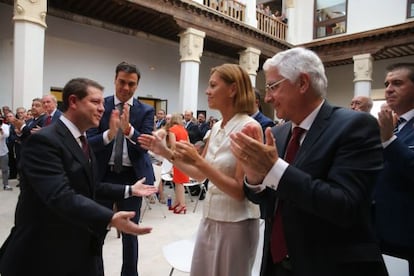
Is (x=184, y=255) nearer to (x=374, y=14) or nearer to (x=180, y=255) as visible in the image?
(x=180, y=255)

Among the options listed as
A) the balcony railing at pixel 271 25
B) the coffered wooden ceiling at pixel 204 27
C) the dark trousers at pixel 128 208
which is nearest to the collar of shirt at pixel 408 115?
the dark trousers at pixel 128 208

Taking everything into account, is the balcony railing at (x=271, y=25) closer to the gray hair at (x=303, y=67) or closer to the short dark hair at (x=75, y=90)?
the short dark hair at (x=75, y=90)

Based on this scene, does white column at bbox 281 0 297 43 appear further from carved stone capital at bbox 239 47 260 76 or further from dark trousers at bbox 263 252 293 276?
dark trousers at bbox 263 252 293 276

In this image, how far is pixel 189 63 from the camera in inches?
376

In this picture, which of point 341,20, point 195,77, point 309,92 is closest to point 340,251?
point 309,92

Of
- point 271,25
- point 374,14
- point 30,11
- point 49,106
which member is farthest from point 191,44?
point 374,14

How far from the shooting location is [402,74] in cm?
185

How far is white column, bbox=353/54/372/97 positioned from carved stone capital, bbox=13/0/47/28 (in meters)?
10.3

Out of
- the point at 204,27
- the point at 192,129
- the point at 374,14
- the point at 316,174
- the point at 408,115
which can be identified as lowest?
the point at 316,174

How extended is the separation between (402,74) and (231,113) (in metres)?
1.01

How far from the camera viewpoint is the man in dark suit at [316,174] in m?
1.07

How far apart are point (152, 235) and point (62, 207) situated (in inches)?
115

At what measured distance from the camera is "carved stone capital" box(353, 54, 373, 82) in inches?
461

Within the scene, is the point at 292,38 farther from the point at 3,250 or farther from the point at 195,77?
the point at 3,250
